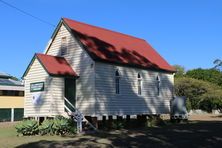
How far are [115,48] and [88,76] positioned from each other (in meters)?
4.80

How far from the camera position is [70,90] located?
30.4 metres

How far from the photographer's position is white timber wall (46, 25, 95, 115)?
29719 millimetres

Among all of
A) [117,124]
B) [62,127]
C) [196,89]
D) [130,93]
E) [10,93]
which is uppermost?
[196,89]

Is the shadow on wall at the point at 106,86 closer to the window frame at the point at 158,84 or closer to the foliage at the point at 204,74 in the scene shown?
the window frame at the point at 158,84

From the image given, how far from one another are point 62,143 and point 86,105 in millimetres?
9876

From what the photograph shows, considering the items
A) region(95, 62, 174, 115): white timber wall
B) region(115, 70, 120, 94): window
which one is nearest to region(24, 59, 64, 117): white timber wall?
region(95, 62, 174, 115): white timber wall

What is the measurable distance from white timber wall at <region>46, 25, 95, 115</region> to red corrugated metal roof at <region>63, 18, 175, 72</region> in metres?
0.62

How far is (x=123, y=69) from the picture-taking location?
32.5 m

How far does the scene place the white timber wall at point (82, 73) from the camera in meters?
29.7

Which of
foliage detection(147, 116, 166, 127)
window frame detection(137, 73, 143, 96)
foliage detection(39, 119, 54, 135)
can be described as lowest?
foliage detection(39, 119, 54, 135)

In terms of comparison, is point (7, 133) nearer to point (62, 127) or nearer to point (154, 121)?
point (62, 127)

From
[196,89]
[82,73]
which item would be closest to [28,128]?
[82,73]

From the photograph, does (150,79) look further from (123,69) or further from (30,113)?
(30,113)

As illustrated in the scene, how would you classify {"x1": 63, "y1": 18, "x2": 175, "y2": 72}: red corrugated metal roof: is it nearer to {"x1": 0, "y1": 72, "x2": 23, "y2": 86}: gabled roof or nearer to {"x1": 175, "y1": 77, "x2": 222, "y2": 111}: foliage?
{"x1": 0, "y1": 72, "x2": 23, "y2": 86}: gabled roof
